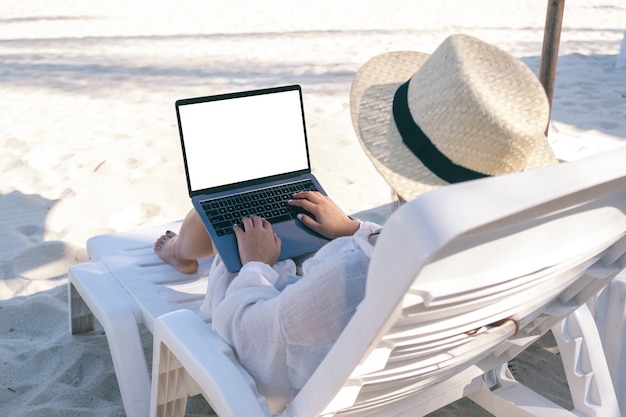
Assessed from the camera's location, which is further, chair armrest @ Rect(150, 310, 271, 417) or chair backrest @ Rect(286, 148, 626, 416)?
chair armrest @ Rect(150, 310, 271, 417)

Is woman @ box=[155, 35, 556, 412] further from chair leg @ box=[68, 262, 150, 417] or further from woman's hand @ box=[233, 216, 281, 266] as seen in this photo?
chair leg @ box=[68, 262, 150, 417]

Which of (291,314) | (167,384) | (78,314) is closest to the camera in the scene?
(291,314)

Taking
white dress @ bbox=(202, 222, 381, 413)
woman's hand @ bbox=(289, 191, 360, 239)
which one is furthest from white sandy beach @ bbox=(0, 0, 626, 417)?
white dress @ bbox=(202, 222, 381, 413)

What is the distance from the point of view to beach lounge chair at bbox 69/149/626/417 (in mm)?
1130

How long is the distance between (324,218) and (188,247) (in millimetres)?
546

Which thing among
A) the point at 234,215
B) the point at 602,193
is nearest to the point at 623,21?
the point at 234,215

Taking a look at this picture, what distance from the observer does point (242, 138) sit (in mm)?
2756

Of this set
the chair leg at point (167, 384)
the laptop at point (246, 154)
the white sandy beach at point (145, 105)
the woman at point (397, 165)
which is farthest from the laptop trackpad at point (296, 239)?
the white sandy beach at point (145, 105)

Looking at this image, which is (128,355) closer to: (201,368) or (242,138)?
(201,368)

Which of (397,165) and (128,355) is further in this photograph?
(128,355)

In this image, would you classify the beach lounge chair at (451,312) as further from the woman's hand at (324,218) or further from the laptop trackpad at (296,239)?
the woman's hand at (324,218)

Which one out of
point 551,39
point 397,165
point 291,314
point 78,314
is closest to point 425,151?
point 397,165

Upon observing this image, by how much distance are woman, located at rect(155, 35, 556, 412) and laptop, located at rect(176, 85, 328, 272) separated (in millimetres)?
626

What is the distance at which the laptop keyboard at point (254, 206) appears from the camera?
→ 2.54m
